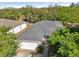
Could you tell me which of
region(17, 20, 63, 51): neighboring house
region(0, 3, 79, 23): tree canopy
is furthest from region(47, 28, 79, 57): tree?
region(17, 20, 63, 51): neighboring house

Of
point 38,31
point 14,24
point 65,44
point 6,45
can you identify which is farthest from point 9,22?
point 65,44

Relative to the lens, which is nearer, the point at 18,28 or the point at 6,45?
the point at 6,45

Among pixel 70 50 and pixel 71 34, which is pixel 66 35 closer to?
pixel 71 34

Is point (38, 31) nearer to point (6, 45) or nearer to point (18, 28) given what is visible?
point (18, 28)

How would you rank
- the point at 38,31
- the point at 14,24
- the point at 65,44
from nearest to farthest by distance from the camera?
the point at 65,44
the point at 14,24
the point at 38,31

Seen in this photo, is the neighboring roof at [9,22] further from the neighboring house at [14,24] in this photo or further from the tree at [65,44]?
the tree at [65,44]

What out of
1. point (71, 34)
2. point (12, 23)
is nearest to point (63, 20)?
point (71, 34)
